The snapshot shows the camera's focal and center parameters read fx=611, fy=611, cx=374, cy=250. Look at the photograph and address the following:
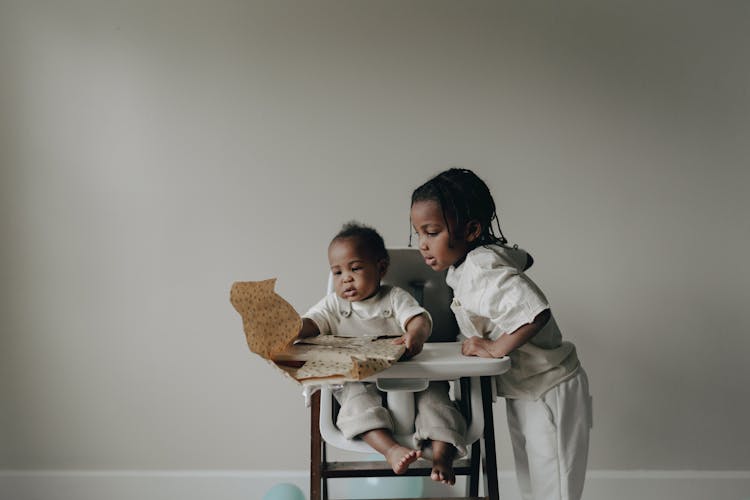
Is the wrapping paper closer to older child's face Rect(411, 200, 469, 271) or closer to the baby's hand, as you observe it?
the baby's hand

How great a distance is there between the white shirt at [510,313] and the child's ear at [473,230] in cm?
4

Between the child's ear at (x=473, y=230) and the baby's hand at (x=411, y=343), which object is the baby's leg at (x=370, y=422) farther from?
the child's ear at (x=473, y=230)

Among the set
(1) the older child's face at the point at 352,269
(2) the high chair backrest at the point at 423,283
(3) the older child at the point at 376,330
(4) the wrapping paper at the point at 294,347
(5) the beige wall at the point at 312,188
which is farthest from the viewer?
(5) the beige wall at the point at 312,188

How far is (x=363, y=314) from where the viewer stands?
1418 mm

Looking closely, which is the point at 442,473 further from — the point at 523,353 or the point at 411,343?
the point at 523,353

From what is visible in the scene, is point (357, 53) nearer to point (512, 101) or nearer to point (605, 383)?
point (512, 101)

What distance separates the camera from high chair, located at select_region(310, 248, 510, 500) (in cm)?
109

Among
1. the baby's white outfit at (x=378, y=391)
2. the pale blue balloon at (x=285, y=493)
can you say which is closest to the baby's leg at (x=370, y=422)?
the baby's white outfit at (x=378, y=391)

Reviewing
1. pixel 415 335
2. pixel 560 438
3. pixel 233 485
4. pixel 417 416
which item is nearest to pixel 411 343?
pixel 415 335

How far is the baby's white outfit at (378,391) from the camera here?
46.2 inches

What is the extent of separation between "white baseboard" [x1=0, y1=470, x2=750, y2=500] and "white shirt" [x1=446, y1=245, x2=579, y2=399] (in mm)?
718

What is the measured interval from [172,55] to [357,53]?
57 cm

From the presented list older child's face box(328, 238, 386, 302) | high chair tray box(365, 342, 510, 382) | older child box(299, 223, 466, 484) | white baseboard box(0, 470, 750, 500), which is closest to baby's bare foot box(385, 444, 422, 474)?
older child box(299, 223, 466, 484)

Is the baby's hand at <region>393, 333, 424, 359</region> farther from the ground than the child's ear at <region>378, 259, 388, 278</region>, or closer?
closer
